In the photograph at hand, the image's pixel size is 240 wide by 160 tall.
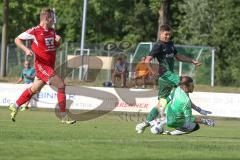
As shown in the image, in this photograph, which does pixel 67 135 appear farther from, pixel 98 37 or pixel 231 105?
pixel 98 37

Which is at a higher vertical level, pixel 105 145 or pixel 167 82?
pixel 167 82

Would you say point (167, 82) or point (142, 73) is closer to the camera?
point (167, 82)

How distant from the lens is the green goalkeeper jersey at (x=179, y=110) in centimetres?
1423

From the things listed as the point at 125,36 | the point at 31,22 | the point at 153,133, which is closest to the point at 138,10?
the point at 125,36

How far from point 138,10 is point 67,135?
51.6m

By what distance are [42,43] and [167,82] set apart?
2.53 m

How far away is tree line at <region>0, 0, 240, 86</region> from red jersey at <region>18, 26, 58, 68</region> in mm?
26499

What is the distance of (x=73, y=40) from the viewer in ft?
221

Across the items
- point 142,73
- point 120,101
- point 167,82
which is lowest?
point 120,101

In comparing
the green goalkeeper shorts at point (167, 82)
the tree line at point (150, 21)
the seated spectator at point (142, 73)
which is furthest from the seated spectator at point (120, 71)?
the green goalkeeper shorts at point (167, 82)

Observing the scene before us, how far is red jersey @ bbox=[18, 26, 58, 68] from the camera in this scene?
15664mm

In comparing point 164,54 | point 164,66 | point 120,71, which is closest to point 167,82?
point 164,66

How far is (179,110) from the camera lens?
14.3 metres

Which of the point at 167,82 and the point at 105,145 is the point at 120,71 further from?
the point at 105,145
